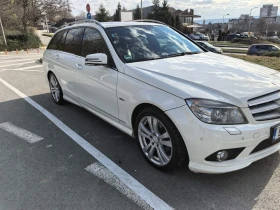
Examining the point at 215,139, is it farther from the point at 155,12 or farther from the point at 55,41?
the point at 155,12

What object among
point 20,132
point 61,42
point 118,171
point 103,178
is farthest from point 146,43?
point 20,132

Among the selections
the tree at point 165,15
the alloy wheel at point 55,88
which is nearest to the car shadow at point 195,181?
the alloy wheel at point 55,88

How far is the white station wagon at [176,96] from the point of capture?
254cm

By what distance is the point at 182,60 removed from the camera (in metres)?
3.66

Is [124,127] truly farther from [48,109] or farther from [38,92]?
[38,92]

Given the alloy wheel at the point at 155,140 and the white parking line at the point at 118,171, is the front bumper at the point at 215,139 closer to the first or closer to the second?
the alloy wheel at the point at 155,140

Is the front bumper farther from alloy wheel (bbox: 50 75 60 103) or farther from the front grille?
alloy wheel (bbox: 50 75 60 103)

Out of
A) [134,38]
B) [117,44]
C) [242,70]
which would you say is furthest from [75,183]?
[242,70]

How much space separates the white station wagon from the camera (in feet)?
8.32

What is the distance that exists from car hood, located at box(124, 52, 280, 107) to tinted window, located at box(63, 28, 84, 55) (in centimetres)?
165

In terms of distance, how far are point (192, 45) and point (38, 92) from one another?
461 cm

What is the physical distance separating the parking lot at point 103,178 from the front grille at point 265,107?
0.78 metres

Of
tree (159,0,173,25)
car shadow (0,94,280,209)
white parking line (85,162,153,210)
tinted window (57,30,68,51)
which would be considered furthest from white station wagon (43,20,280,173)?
tree (159,0,173,25)

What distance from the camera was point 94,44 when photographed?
13.6 ft
